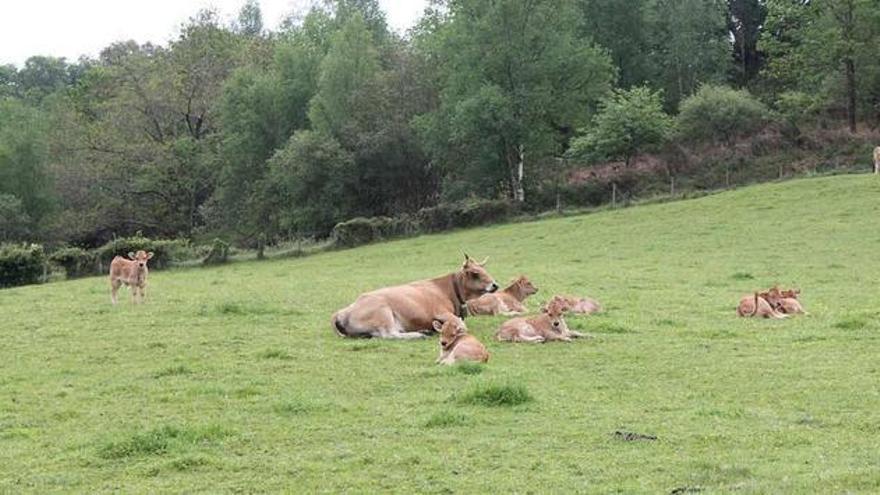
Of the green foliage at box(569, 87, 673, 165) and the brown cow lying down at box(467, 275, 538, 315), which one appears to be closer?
the brown cow lying down at box(467, 275, 538, 315)

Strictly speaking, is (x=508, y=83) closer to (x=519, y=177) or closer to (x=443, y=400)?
(x=519, y=177)

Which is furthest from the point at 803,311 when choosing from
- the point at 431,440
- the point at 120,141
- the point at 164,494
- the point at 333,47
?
the point at 120,141

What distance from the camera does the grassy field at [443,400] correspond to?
834 cm

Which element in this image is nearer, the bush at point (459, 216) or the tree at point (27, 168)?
the bush at point (459, 216)

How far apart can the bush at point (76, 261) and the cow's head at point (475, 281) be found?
30.3m

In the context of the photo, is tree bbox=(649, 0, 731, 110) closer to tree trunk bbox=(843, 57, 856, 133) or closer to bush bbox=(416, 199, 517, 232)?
tree trunk bbox=(843, 57, 856, 133)

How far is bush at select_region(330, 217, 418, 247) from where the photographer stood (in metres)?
48.4

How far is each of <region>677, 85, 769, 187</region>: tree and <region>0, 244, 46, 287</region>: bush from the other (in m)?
36.2

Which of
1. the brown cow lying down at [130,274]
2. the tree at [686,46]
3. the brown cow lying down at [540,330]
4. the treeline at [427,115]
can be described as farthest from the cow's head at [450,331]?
the tree at [686,46]

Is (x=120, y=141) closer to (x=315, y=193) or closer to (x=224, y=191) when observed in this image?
(x=224, y=191)

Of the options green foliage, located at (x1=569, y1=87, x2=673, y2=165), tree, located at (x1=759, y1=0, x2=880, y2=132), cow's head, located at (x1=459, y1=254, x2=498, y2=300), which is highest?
tree, located at (x1=759, y1=0, x2=880, y2=132)

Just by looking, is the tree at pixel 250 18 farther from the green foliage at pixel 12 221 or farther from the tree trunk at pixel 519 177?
the tree trunk at pixel 519 177

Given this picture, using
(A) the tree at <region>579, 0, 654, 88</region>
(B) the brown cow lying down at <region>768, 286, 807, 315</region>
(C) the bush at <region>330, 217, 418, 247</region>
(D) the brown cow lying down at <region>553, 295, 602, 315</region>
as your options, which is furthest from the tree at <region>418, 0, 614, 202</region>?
(B) the brown cow lying down at <region>768, 286, 807, 315</region>

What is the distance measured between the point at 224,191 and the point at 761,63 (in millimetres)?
45456
